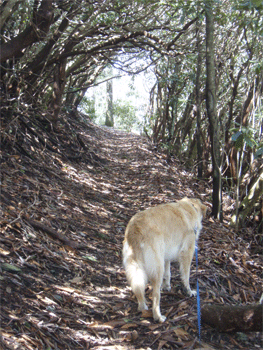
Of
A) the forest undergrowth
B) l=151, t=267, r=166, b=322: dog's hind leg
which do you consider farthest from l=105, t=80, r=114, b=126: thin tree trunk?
l=151, t=267, r=166, b=322: dog's hind leg

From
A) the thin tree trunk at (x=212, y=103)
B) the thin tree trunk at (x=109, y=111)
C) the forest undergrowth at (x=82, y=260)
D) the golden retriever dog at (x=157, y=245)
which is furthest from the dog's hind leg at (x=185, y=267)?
the thin tree trunk at (x=109, y=111)

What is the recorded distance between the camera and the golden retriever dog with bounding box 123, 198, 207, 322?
3787 millimetres

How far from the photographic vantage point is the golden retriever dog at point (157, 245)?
149 inches

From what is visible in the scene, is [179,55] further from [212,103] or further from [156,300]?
[156,300]

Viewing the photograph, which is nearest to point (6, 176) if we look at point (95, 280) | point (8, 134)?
point (8, 134)

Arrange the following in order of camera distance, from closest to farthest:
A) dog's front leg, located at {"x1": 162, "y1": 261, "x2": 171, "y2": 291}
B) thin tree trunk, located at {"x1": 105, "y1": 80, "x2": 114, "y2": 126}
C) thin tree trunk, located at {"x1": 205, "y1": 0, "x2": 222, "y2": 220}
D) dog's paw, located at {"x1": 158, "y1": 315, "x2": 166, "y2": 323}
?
dog's paw, located at {"x1": 158, "y1": 315, "x2": 166, "y2": 323}, dog's front leg, located at {"x1": 162, "y1": 261, "x2": 171, "y2": 291}, thin tree trunk, located at {"x1": 205, "y1": 0, "x2": 222, "y2": 220}, thin tree trunk, located at {"x1": 105, "y1": 80, "x2": 114, "y2": 126}

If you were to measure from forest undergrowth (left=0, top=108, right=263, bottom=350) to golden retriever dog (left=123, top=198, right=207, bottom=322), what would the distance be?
33cm

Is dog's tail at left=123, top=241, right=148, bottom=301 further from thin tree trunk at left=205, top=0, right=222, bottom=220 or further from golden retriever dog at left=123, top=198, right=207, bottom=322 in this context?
thin tree trunk at left=205, top=0, right=222, bottom=220

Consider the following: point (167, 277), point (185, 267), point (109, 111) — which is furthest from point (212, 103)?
point (109, 111)

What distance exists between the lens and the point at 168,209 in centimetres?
455

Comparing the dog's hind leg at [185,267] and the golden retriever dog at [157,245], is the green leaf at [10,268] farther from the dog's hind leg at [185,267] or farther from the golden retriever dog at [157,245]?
the dog's hind leg at [185,267]

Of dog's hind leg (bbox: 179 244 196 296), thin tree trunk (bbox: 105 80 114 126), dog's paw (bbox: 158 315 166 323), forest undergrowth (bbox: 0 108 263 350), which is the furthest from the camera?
thin tree trunk (bbox: 105 80 114 126)

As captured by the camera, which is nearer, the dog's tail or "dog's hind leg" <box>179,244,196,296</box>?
the dog's tail

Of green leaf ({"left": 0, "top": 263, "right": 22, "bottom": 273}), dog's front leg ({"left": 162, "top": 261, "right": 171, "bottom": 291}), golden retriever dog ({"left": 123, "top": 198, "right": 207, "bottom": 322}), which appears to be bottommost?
dog's front leg ({"left": 162, "top": 261, "right": 171, "bottom": 291})
